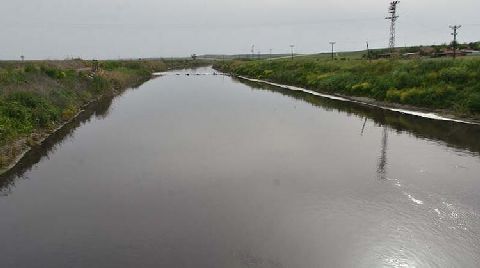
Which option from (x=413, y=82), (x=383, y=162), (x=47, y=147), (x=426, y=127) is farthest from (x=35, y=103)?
(x=413, y=82)

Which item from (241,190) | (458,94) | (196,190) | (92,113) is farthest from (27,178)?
(458,94)

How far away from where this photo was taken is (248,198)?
16.8 meters

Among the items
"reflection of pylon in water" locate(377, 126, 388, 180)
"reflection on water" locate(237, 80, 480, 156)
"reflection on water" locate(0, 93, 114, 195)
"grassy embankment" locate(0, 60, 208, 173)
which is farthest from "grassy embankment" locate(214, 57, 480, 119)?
"grassy embankment" locate(0, 60, 208, 173)

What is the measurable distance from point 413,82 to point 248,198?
Answer: 30.2 meters

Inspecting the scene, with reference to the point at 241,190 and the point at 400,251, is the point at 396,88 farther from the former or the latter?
the point at 400,251

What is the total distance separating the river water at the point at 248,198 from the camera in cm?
1245

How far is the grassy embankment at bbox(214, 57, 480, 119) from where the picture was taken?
3488 centimetres

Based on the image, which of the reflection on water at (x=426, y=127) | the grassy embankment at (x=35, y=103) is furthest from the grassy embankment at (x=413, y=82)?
the grassy embankment at (x=35, y=103)

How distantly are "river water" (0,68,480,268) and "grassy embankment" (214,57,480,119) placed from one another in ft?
18.6

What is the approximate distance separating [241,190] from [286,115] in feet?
67.1

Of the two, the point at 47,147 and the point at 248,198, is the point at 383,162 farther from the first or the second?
the point at 47,147

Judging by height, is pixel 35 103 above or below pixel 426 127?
above

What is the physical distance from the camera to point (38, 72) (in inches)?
1668

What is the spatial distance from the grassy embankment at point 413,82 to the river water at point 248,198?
5666 mm
